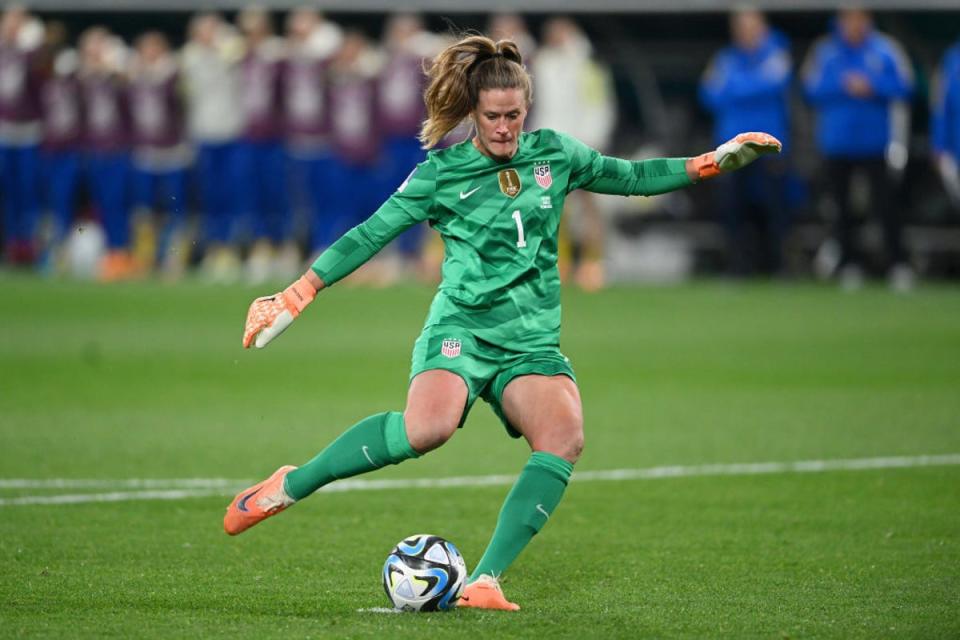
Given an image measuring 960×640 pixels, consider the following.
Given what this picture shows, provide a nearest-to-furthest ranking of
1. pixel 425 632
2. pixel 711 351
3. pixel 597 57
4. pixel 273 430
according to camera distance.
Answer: pixel 425 632
pixel 273 430
pixel 711 351
pixel 597 57

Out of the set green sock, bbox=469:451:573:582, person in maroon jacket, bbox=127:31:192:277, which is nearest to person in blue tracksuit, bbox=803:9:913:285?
person in maroon jacket, bbox=127:31:192:277

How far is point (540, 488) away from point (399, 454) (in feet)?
1.69

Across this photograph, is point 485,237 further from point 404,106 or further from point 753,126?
point 404,106

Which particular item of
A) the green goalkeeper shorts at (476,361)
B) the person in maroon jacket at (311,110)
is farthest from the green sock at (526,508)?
the person in maroon jacket at (311,110)

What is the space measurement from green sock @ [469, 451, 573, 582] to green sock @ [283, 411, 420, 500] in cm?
40

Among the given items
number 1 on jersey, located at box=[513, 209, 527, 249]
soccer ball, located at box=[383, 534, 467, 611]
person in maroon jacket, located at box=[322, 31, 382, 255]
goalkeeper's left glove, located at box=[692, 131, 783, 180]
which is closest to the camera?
soccer ball, located at box=[383, 534, 467, 611]

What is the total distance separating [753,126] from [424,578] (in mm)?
15026

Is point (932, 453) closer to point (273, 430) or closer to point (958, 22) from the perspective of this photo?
point (273, 430)

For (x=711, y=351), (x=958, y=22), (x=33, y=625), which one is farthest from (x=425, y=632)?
(x=958, y=22)

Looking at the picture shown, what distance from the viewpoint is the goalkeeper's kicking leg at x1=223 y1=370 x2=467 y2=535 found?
19.6 feet

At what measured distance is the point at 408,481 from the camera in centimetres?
891

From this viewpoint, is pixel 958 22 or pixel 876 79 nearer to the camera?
pixel 876 79

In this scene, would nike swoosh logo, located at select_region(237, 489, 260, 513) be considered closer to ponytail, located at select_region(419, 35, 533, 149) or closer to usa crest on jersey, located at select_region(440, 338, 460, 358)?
usa crest on jersey, located at select_region(440, 338, 460, 358)

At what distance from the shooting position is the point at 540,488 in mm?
5996
